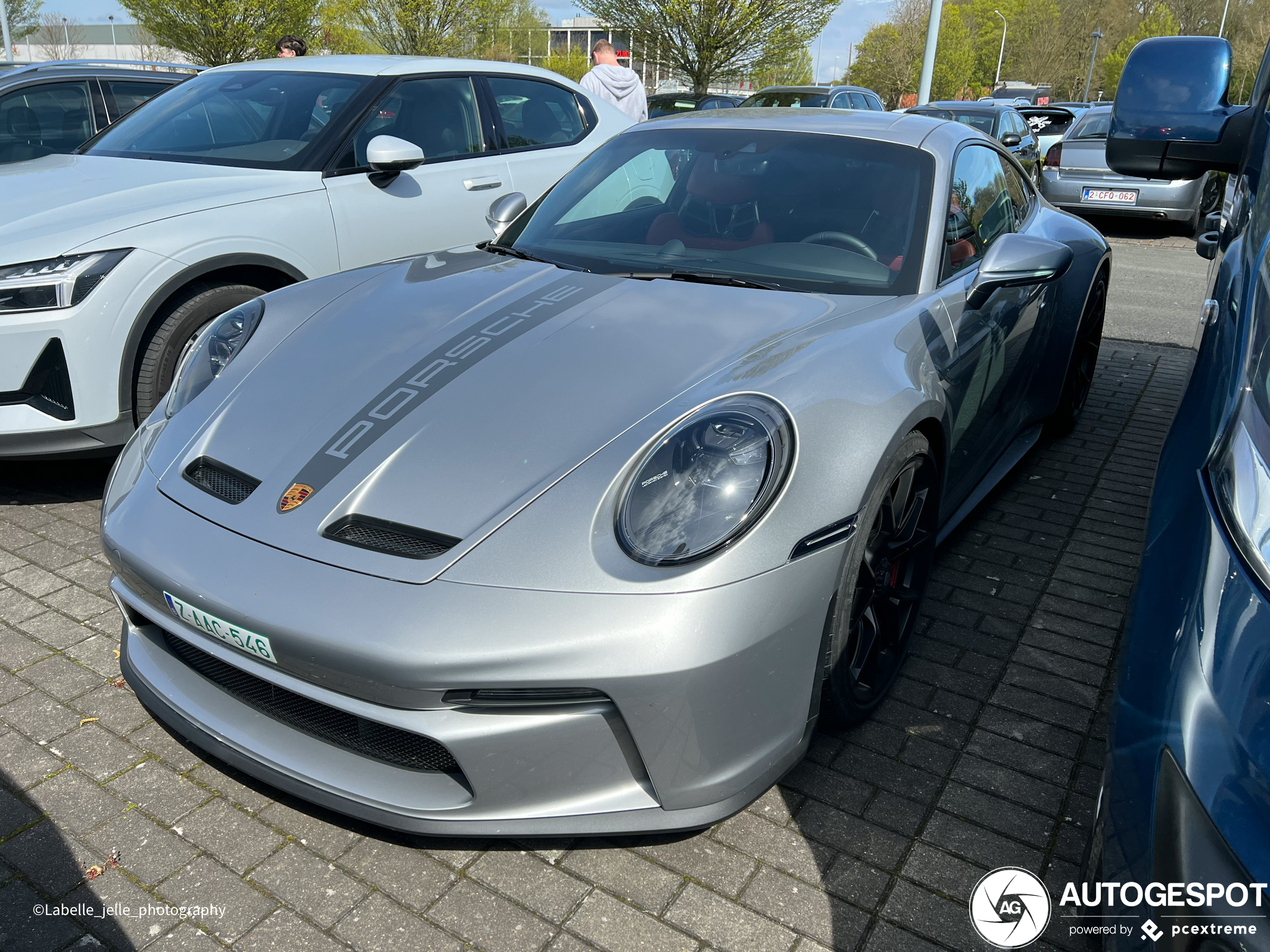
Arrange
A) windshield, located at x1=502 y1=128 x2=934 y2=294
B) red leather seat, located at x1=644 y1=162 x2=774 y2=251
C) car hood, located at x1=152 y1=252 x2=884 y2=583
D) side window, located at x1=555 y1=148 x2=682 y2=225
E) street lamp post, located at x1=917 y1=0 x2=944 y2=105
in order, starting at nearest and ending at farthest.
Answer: car hood, located at x1=152 y1=252 x2=884 y2=583
windshield, located at x1=502 y1=128 x2=934 y2=294
red leather seat, located at x1=644 y1=162 x2=774 y2=251
side window, located at x1=555 y1=148 x2=682 y2=225
street lamp post, located at x1=917 y1=0 x2=944 y2=105

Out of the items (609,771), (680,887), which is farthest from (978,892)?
(609,771)

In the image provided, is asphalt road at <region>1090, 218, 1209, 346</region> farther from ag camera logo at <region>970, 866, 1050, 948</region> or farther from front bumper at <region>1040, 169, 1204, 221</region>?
ag camera logo at <region>970, 866, 1050, 948</region>

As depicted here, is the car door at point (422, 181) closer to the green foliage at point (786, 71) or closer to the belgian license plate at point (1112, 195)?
the belgian license plate at point (1112, 195)

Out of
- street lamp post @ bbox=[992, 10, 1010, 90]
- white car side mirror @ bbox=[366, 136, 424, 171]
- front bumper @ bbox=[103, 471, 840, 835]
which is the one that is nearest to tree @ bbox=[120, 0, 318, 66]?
white car side mirror @ bbox=[366, 136, 424, 171]

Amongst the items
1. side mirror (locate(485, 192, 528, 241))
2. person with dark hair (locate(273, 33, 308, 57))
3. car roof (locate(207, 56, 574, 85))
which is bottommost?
side mirror (locate(485, 192, 528, 241))

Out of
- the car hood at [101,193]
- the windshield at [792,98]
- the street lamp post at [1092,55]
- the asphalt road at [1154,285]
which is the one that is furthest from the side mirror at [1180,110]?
the street lamp post at [1092,55]

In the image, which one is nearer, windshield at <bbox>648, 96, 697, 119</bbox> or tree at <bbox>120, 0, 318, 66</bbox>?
windshield at <bbox>648, 96, 697, 119</bbox>

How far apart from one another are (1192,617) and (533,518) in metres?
1.14

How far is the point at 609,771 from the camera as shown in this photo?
6.22ft

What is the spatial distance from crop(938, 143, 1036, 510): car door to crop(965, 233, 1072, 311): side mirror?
0.08 meters

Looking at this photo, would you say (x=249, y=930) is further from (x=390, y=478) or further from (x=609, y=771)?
(x=390, y=478)

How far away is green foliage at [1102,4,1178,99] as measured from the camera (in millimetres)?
56594

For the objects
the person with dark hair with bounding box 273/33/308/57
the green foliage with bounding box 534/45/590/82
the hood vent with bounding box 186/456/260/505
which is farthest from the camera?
the green foliage with bounding box 534/45/590/82

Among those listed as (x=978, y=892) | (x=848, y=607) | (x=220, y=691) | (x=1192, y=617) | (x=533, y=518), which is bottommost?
(x=978, y=892)
